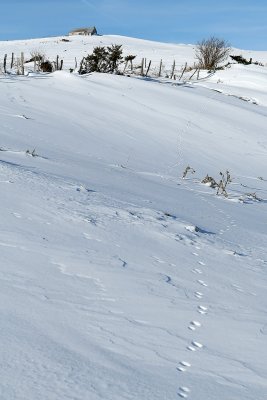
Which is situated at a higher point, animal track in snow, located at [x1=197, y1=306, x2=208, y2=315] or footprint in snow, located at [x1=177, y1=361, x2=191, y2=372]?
footprint in snow, located at [x1=177, y1=361, x2=191, y2=372]

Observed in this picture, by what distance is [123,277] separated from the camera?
312 cm

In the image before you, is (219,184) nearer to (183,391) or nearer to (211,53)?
(183,391)

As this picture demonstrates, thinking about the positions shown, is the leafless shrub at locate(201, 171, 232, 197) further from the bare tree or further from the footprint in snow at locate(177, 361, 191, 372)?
the bare tree

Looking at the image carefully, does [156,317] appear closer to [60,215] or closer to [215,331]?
[215,331]

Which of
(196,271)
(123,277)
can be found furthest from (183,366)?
(196,271)

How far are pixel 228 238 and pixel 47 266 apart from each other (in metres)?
2.10

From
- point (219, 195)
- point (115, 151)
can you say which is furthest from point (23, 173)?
point (115, 151)

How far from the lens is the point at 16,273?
279 centimetres

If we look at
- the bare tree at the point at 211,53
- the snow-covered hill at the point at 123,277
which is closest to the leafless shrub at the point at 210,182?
the snow-covered hill at the point at 123,277

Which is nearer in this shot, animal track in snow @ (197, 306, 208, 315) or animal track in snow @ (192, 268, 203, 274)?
animal track in snow @ (197, 306, 208, 315)

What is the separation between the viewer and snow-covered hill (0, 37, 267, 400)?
2.04 m

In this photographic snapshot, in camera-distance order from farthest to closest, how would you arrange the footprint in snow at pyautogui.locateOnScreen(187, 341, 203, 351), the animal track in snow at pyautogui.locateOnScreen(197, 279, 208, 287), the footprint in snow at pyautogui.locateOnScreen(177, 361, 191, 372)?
the animal track in snow at pyautogui.locateOnScreen(197, 279, 208, 287) → the footprint in snow at pyautogui.locateOnScreen(187, 341, 203, 351) → the footprint in snow at pyautogui.locateOnScreen(177, 361, 191, 372)

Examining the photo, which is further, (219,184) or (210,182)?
(210,182)

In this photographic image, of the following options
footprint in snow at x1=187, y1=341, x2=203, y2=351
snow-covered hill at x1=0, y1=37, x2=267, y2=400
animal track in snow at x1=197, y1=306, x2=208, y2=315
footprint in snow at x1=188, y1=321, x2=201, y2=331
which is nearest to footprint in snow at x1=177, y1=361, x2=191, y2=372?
snow-covered hill at x1=0, y1=37, x2=267, y2=400
